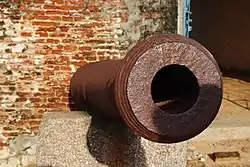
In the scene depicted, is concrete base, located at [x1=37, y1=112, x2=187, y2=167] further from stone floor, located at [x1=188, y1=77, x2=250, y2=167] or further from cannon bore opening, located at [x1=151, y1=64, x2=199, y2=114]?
stone floor, located at [x1=188, y1=77, x2=250, y2=167]

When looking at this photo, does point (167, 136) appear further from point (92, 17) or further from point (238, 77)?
point (238, 77)

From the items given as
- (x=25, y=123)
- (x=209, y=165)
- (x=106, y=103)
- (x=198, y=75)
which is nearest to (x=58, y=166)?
(x=106, y=103)

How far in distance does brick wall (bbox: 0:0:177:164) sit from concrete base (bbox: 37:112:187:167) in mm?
1093

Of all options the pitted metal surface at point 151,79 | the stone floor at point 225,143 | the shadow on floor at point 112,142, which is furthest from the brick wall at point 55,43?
the pitted metal surface at point 151,79

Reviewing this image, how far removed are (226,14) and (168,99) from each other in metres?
10.2

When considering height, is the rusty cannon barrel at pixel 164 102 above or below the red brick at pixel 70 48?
above

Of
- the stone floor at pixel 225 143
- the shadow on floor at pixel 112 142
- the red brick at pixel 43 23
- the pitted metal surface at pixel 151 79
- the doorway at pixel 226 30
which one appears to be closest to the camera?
the pitted metal surface at pixel 151 79

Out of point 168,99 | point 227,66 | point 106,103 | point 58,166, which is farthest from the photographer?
point 227,66

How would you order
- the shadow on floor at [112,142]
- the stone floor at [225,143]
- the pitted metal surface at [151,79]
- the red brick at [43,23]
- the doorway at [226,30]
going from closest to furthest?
1. the pitted metal surface at [151,79]
2. the shadow on floor at [112,142]
3. the red brick at [43,23]
4. the stone floor at [225,143]
5. the doorway at [226,30]

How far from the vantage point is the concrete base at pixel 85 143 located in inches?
129

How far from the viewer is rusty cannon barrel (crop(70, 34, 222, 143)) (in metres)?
2.12

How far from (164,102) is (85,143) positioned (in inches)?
45.5

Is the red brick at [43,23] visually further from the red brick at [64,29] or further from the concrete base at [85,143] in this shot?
the concrete base at [85,143]

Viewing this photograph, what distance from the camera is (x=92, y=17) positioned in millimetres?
4418
